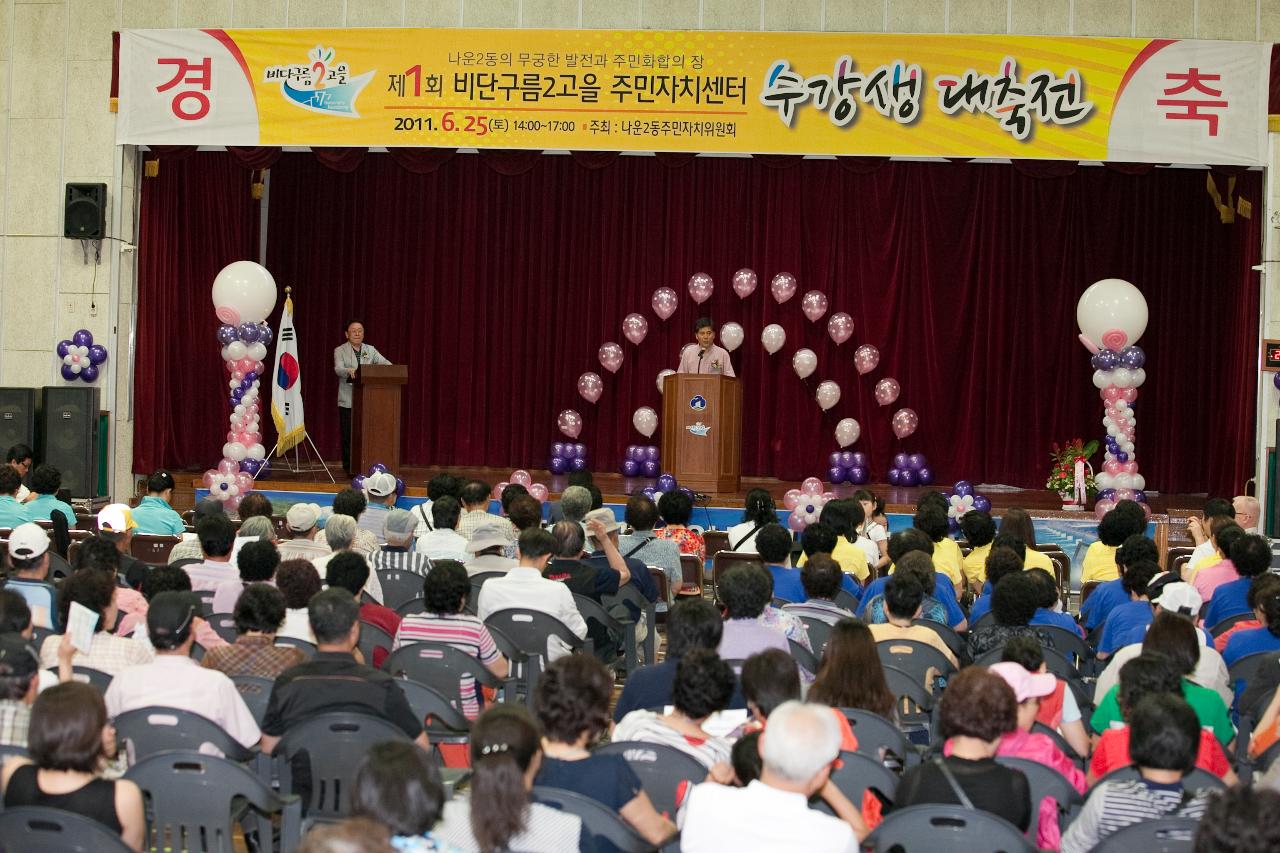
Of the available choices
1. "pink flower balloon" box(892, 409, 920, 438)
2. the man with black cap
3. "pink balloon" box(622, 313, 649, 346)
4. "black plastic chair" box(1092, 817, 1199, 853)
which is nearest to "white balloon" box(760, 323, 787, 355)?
"pink balloon" box(622, 313, 649, 346)

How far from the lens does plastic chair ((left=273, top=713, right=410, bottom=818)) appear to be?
3807mm

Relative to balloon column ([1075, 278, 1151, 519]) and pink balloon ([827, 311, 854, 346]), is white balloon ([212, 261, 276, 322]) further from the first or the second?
balloon column ([1075, 278, 1151, 519])

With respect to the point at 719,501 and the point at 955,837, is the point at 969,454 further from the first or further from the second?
the point at 955,837

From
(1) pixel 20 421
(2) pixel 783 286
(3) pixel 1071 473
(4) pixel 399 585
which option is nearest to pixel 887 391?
(2) pixel 783 286

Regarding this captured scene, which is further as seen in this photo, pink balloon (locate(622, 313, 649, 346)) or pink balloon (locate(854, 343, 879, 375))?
pink balloon (locate(622, 313, 649, 346))

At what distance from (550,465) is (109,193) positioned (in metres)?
4.91

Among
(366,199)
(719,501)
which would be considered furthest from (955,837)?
(366,199)

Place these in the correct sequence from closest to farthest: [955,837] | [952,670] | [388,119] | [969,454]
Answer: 1. [955,837]
2. [952,670]
3. [388,119]
4. [969,454]

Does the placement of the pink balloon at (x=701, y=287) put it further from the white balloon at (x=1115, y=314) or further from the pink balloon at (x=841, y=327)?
the white balloon at (x=1115, y=314)

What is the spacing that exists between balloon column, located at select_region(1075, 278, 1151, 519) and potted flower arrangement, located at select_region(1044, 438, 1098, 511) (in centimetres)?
59

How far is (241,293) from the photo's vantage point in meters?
12.2

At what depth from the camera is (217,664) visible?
14.9ft

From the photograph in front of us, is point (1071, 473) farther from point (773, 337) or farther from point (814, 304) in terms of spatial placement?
point (773, 337)

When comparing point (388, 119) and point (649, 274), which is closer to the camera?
point (388, 119)
